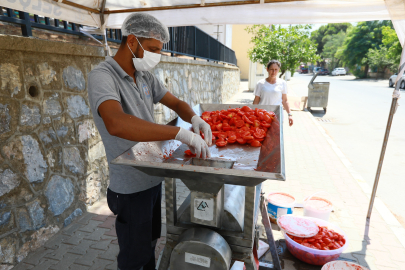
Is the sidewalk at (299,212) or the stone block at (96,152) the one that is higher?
the stone block at (96,152)

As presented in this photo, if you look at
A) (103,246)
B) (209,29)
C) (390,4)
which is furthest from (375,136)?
(209,29)

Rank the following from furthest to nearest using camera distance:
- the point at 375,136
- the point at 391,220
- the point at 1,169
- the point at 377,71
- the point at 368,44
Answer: the point at 368,44 < the point at 377,71 < the point at 375,136 < the point at 391,220 < the point at 1,169

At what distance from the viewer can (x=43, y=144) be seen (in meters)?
2.99

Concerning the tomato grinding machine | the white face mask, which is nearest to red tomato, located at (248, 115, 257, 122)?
the tomato grinding machine

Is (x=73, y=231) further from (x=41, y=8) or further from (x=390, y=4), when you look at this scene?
(x=390, y=4)

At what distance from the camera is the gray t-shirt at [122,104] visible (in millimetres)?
1657

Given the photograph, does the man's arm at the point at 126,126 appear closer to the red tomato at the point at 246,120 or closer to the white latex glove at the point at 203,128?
the white latex glove at the point at 203,128

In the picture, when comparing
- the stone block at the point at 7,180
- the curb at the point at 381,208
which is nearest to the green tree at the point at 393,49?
the curb at the point at 381,208

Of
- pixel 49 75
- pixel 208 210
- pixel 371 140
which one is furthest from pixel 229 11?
pixel 371 140

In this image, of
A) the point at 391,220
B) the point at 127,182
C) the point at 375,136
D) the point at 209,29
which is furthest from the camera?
the point at 209,29

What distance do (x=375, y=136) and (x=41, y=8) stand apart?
30.3 feet

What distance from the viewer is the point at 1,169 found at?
2.51 meters

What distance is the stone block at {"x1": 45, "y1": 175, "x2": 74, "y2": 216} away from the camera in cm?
314

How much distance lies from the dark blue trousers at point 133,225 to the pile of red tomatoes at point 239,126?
891 mm
